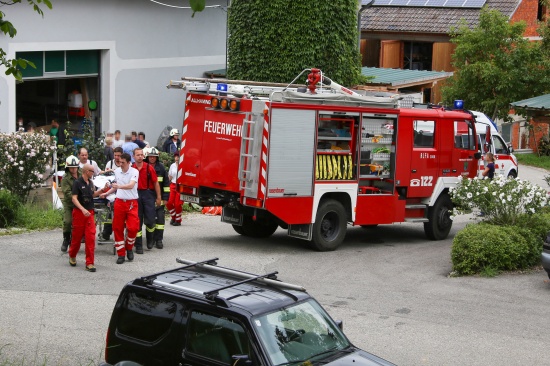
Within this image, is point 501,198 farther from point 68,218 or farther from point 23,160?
point 23,160

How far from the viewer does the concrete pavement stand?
10609mm

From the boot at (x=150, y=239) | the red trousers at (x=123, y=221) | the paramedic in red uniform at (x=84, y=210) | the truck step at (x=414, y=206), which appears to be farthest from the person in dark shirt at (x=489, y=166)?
the paramedic in red uniform at (x=84, y=210)

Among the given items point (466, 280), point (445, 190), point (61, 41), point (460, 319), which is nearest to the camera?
point (460, 319)

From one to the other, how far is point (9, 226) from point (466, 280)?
849 centimetres

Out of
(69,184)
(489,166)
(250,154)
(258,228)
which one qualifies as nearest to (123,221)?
(69,184)

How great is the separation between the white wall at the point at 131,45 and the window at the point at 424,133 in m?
10.4

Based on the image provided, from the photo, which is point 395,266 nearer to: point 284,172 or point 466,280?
point 466,280

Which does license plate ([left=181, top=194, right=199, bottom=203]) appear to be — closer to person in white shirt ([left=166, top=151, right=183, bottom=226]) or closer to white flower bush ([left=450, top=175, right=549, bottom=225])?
person in white shirt ([left=166, top=151, right=183, bottom=226])

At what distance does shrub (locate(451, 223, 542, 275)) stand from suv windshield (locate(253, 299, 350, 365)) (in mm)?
7424

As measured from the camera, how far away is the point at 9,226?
55.9ft

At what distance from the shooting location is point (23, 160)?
17.4 metres

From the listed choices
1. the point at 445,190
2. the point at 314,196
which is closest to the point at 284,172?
the point at 314,196

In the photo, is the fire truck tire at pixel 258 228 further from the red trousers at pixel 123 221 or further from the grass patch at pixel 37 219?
the grass patch at pixel 37 219

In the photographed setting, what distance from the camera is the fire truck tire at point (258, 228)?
57.0 ft
